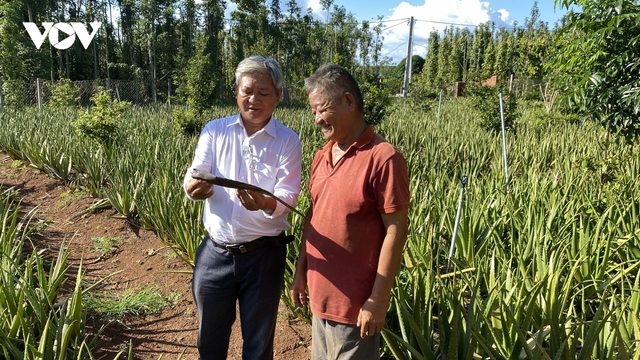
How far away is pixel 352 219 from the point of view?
127cm

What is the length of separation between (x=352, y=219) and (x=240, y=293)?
644 millimetres

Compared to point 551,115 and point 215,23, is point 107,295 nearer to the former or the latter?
point 551,115

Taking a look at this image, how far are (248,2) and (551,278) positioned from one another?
69.2ft

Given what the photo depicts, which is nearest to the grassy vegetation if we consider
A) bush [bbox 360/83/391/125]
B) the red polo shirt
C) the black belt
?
the black belt

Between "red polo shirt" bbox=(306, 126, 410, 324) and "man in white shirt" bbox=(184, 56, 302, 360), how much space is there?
8.9 inches

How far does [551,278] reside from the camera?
1.76 meters

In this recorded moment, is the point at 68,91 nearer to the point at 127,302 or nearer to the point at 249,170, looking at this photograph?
the point at 127,302

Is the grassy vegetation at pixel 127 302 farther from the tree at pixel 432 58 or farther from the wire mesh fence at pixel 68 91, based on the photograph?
the tree at pixel 432 58

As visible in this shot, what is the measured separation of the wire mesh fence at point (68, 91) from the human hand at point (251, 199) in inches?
261

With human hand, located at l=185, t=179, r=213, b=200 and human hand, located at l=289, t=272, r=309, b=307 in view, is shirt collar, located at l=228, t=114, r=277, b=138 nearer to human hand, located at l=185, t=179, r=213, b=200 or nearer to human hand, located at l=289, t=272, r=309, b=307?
human hand, located at l=185, t=179, r=213, b=200

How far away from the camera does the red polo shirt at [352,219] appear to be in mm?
1204

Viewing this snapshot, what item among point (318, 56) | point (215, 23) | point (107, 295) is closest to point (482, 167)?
point (107, 295)

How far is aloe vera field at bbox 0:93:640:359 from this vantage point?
155 centimetres

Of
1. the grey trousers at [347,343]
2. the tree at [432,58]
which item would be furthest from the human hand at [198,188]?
the tree at [432,58]
